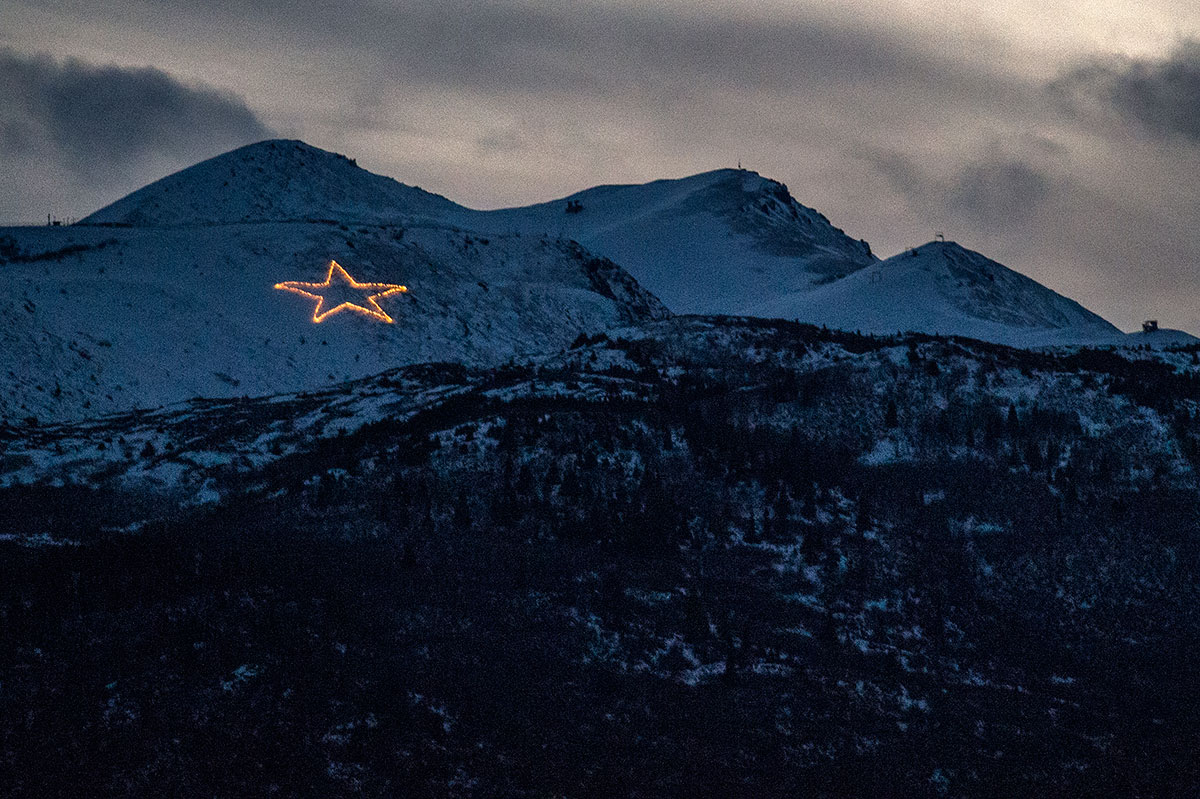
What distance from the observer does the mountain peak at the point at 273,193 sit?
9669 cm

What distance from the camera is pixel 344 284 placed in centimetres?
7500

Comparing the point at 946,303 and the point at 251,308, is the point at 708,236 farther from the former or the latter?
the point at 251,308

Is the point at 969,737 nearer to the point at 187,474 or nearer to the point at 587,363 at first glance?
the point at 187,474

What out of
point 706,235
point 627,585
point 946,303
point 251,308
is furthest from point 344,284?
point 706,235

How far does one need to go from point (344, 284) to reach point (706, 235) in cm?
4408

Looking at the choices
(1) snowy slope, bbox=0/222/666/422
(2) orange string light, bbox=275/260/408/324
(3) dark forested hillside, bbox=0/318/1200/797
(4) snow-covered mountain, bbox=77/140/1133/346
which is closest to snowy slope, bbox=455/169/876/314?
(4) snow-covered mountain, bbox=77/140/1133/346

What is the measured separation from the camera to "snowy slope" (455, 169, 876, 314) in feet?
331

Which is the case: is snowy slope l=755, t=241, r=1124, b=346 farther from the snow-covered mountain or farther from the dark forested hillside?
the dark forested hillside

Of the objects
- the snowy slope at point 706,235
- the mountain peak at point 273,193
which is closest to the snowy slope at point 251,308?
the snowy slope at point 706,235

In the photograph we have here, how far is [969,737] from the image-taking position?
30.1m

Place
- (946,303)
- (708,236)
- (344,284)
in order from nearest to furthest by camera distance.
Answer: (344,284), (946,303), (708,236)

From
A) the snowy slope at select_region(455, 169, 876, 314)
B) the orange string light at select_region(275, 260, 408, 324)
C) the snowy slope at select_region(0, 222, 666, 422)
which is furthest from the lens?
the snowy slope at select_region(455, 169, 876, 314)

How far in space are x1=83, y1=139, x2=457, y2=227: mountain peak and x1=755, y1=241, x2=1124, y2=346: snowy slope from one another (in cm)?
3212

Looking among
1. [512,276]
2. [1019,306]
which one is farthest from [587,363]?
[1019,306]
